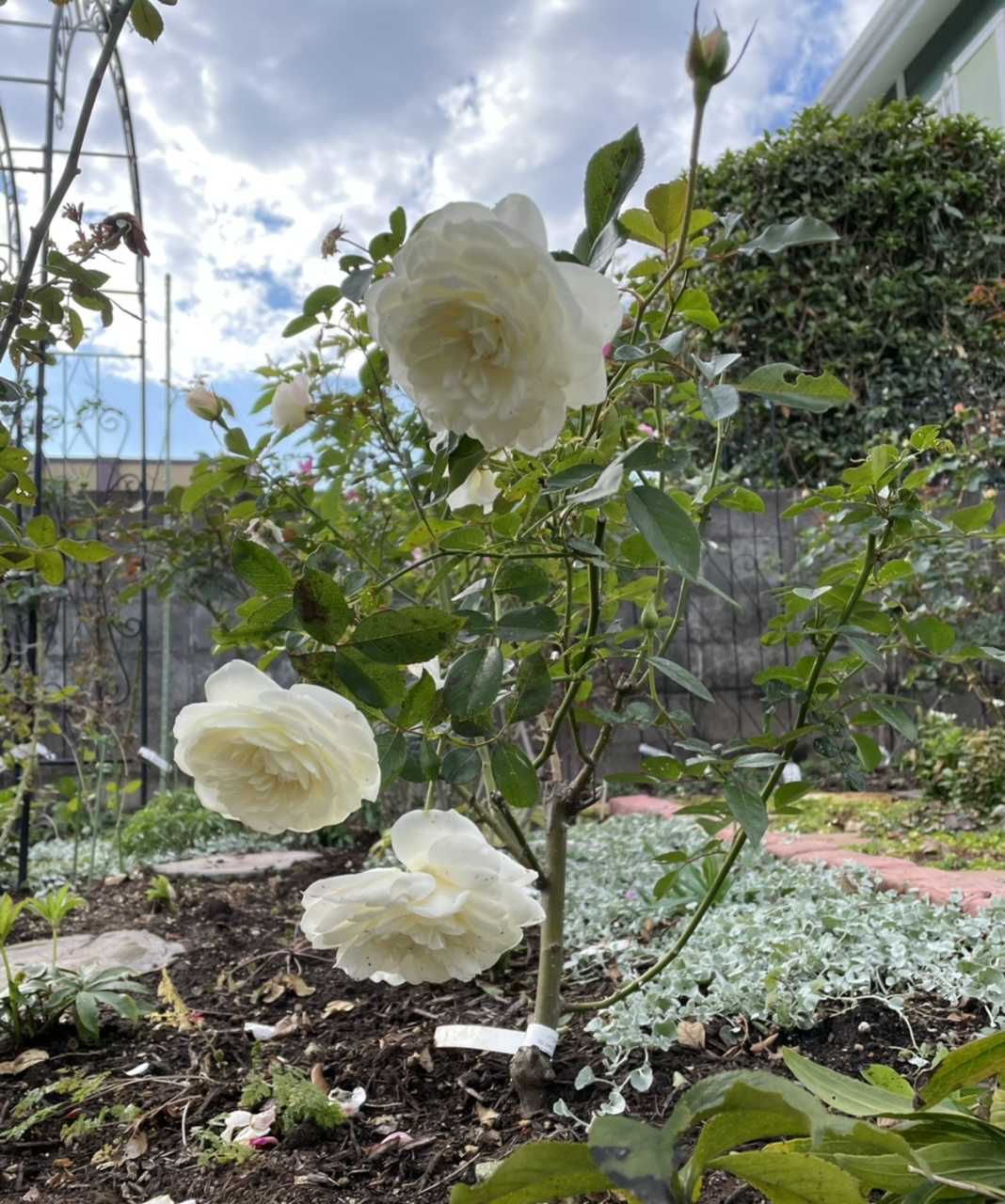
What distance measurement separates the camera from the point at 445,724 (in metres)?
0.89

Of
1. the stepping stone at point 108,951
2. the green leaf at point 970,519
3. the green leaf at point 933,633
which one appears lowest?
the stepping stone at point 108,951

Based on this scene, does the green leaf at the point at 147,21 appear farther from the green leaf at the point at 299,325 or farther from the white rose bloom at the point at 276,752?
the white rose bloom at the point at 276,752

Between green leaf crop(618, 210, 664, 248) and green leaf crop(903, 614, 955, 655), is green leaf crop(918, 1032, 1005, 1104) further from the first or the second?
green leaf crop(618, 210, 664, 248)

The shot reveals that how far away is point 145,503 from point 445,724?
10.5 feet

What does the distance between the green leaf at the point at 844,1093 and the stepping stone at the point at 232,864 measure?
9.16 feet

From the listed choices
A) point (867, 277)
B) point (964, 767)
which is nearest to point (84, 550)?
point (964, 767)

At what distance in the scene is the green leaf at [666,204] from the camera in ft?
2.50

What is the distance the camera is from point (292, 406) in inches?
50.7

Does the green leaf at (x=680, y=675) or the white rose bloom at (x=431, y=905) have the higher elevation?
the green leaf at (x=680, y=675)

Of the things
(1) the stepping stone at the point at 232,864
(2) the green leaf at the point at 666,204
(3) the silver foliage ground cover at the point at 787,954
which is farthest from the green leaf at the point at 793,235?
(1) the stepping stone at the point at 232,864

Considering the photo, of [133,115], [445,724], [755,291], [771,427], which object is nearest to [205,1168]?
[445,724]

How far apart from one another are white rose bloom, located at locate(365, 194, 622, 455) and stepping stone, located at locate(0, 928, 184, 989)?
1.93 metres

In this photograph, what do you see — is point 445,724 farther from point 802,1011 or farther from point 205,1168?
point 802,1011

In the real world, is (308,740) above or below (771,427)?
below
